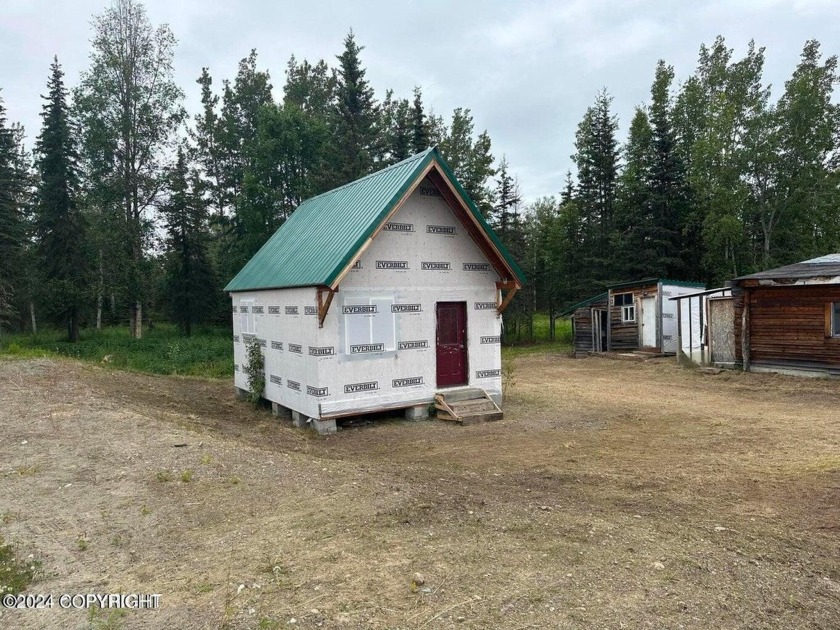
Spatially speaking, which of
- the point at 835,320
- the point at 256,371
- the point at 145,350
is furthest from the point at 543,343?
the point at 256,371

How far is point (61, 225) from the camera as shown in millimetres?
29703

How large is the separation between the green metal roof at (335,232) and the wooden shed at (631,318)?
14351mm

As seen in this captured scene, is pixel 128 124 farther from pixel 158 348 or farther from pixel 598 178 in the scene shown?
pixel 598 178

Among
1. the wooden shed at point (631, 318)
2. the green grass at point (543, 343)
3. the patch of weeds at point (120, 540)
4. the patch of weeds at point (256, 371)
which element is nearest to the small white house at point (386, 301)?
the patch of weeds at point (256, 371)

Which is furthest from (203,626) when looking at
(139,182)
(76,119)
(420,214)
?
(76,119)

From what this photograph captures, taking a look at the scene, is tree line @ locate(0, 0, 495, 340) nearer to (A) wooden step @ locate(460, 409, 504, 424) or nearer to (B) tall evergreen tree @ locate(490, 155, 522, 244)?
(B) tall evergreen tree @ locate(490, 155, 522, 244)

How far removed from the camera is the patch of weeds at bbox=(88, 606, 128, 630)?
13.0ft

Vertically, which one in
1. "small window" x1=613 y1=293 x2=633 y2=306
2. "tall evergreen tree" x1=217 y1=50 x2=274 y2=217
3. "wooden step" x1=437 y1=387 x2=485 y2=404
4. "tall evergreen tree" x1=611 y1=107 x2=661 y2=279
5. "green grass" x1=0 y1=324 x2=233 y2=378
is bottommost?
"wooden step" x1=437 y1=387 x2=485 y2=404

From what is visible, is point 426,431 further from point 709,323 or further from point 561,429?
point 709,323

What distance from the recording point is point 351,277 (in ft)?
38.4

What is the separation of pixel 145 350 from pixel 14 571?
24.9 metres

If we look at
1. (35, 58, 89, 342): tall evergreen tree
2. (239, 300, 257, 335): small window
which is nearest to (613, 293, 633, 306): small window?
(239, 300, 257, 335): small window

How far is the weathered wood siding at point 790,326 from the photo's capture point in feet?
57.5

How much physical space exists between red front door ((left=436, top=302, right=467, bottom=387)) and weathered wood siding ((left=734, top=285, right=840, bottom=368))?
12.5 m
